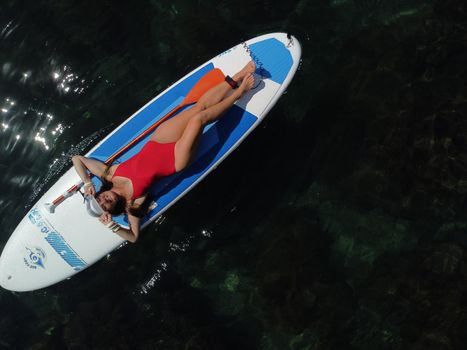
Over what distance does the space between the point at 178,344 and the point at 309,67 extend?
533 centimetres

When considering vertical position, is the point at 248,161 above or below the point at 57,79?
below

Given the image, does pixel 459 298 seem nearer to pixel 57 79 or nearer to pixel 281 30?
pixel 281 30

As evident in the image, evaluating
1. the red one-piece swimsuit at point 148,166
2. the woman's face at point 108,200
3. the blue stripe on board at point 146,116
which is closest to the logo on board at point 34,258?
the blue stripe on board at point 146,116

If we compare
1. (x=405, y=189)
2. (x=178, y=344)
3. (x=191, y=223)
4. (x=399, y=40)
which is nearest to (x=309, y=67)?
(x=399, y=40)

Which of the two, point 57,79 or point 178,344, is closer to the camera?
point 178,344

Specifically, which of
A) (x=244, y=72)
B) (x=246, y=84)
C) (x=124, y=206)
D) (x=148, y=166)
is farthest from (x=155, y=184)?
(x=244, y=72)

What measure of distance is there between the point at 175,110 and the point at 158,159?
1016mm

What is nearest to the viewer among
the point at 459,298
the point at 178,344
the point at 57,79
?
the point at 459,298

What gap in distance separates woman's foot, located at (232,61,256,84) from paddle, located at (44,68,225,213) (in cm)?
25

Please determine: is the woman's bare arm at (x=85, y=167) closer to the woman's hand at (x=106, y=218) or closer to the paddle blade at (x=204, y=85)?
the woman's hand at (x=106, y=218)

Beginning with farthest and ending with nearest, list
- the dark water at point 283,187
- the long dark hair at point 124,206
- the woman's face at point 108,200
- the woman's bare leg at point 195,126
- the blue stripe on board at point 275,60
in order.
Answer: the dark water at point 283,187
the blue stripe on board at point 275,60
the woman's bare leg at point 195,126
the long dark hair at point 124,206
the woman's face at point 108,200

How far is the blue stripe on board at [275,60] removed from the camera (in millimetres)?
8312

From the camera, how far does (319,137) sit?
905 centimetres

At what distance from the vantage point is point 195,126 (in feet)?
24.9
